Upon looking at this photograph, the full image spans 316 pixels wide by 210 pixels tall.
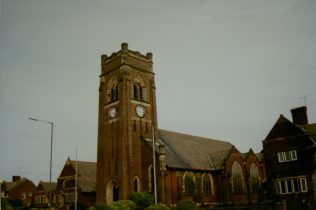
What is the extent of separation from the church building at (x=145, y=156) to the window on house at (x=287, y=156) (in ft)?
48.0

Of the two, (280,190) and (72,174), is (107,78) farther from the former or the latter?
(280,190)

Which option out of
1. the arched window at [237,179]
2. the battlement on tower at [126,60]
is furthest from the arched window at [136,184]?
the arched window at [237,179]

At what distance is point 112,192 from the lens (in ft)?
157

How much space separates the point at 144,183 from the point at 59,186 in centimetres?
3262

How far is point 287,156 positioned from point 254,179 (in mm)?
24507

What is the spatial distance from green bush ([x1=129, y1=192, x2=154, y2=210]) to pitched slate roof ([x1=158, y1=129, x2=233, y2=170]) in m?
6.30

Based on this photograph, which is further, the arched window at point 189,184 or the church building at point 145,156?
the arched window at point 189,184

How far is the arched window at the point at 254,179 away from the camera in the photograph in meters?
59.6

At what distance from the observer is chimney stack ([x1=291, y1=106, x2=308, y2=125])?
40719 mm

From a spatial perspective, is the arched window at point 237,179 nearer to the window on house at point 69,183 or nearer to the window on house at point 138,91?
the window on house at point 138,91

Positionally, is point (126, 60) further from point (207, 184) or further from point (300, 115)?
point (300, 115)

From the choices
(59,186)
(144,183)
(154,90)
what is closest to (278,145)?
(144,183)

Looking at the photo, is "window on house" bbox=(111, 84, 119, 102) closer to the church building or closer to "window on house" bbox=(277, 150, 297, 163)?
the church building

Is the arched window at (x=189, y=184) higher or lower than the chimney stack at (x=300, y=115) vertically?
lower
